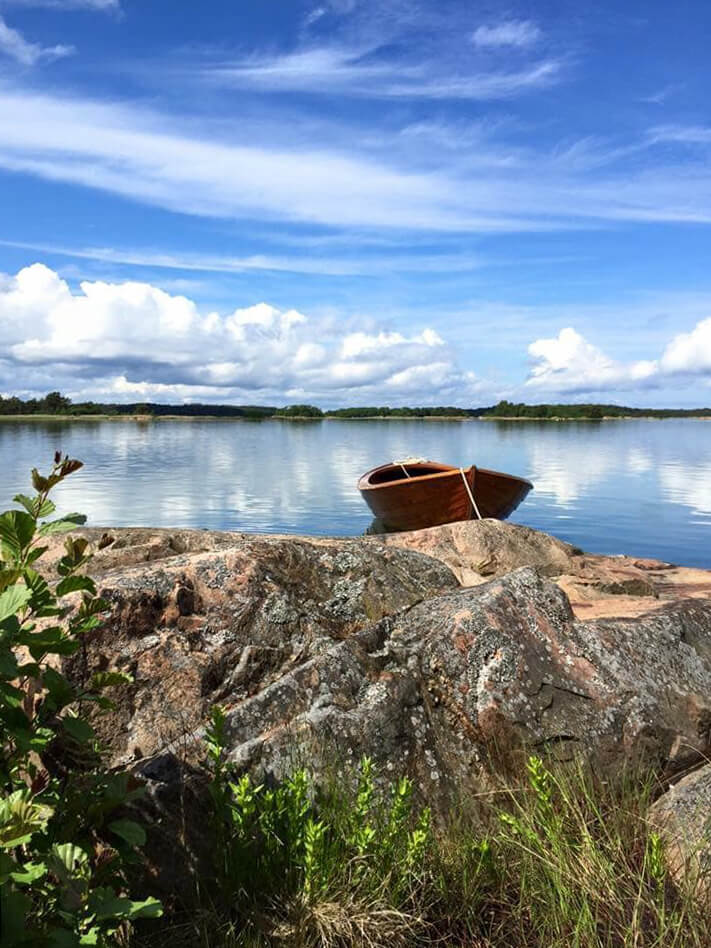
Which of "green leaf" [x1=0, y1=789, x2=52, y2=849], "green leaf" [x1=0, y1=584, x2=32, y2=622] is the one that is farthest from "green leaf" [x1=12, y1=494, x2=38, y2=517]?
"green leaf" [x1=0, y1=789, x2=52, y2=849]

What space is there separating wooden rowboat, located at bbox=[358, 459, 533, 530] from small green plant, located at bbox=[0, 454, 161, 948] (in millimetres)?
17358

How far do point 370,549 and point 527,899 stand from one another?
2445mm

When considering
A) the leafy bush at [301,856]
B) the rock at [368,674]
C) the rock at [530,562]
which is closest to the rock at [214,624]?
the rock at [368,674]

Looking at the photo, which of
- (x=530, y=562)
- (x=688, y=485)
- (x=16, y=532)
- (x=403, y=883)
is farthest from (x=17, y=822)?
(x=688, y=485)

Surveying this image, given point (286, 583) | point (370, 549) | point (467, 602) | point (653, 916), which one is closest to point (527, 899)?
point (653, 916)

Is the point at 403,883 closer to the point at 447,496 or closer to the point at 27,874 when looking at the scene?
the point at 27,874

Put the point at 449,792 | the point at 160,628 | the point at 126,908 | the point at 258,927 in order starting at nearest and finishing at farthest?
1. the point at 126,908
2. the point at 258,927
3. the point at 449,792
4. the point at 160,628

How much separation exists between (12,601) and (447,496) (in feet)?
62.0

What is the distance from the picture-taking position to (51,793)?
280 centimetres

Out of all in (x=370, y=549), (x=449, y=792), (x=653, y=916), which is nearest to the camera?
(x=653, y=916)

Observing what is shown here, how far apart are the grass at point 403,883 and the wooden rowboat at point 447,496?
16.6 meters

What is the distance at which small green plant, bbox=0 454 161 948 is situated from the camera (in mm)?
2250

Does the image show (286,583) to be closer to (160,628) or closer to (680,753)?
(160,628)

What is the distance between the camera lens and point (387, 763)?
379 cm
